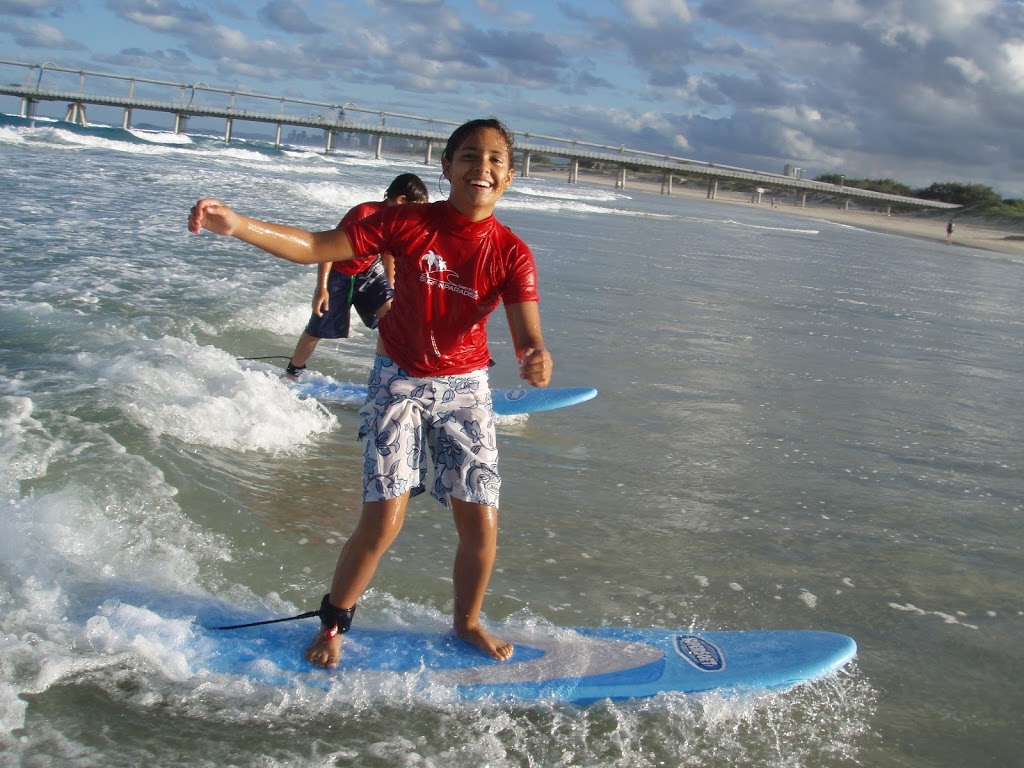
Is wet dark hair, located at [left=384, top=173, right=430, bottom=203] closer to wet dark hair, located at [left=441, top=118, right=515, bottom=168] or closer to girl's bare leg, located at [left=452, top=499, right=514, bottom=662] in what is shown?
wet dark hair, located at [left=441, top=118, right=515, bottom=168]

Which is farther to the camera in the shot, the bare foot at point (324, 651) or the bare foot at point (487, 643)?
the bare foot at point (487, 643)

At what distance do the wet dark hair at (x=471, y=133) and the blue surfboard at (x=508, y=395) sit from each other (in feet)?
11.7

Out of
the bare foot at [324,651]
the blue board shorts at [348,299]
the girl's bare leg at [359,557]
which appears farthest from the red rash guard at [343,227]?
the blue board shorts at [348,299]

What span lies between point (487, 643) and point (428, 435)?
0.80 meters

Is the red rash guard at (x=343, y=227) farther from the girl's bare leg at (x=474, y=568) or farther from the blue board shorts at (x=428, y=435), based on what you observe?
the girl's bare leg at (x=474, y=568)

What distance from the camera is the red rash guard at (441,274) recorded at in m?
3.13

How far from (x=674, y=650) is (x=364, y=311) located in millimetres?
4290

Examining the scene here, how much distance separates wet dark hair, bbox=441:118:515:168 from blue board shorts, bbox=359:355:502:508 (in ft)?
2.41

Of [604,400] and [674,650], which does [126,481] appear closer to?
[674,650]

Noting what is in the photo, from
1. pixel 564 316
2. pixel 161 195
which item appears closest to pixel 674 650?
pixel 564 316

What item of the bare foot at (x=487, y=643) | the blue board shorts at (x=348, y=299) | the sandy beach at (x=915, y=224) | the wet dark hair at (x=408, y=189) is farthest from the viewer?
the sandy beach at (x=915, y=224)

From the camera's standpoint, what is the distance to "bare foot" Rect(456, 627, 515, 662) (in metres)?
3.40

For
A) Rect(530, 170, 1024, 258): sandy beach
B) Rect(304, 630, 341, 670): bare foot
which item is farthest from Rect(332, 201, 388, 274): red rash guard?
Rect(530, 170, 1024, 258): sandy beach

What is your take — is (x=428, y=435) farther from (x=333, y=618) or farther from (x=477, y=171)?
(x=477, y=171)
